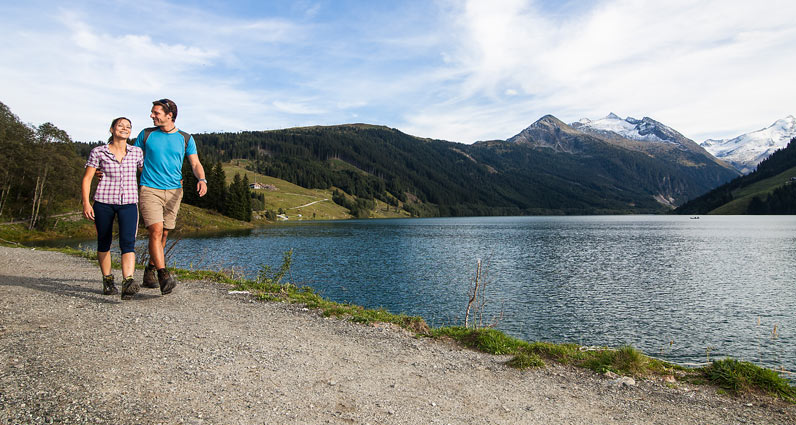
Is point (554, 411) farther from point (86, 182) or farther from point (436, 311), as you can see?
point (436, 311)

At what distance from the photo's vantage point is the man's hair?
10.3 metres

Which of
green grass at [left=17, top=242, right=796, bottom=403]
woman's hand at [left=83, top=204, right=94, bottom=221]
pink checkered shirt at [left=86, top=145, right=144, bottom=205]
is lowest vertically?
green grass at [left=17, top=242, right=796, bottom=403]

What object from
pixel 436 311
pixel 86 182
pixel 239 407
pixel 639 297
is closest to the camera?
pixel 239 407

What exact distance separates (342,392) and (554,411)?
11.3 ft

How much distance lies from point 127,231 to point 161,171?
68.3 inches

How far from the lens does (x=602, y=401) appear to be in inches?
272

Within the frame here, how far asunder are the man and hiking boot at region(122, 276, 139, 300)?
29.4 inches

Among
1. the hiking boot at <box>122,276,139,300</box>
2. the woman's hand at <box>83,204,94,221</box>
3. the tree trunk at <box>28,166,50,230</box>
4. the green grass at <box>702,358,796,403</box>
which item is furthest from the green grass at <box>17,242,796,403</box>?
the tree trunk at <box>28,166,50,230</box>

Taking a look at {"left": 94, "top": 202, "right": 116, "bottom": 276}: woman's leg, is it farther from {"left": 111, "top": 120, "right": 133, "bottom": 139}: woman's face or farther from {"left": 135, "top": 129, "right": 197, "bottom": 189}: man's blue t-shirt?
{"left": 111, "top": 120, "right": 133, "bottom": 139}: woman's face

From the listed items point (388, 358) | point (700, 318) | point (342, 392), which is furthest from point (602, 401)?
point (700, 318)

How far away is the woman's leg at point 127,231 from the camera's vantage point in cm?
984

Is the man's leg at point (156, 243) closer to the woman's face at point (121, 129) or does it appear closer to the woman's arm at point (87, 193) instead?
the woman's arm at point (87, 193)

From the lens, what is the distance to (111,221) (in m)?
10.1

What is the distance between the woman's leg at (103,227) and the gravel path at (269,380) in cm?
125
